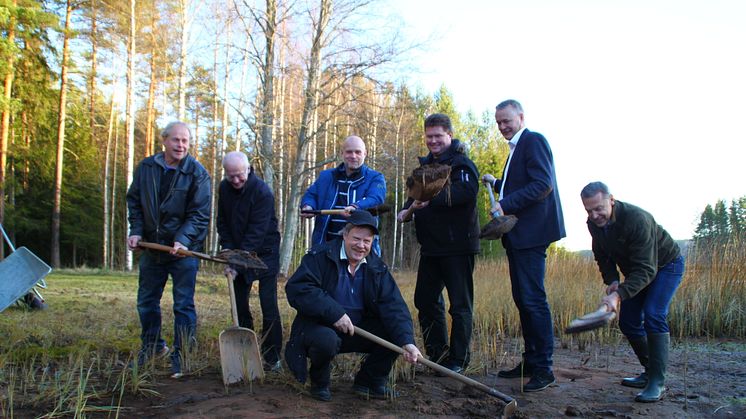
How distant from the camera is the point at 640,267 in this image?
12.2 feet

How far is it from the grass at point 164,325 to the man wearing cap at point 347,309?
313mm

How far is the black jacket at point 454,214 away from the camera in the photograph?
13.6 ft

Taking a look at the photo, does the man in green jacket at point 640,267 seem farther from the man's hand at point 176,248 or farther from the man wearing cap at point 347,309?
the man's hand at point 176,248

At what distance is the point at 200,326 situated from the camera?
5.80 metres

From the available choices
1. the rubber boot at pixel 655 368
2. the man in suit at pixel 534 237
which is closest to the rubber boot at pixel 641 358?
the rubber boot at pixel 655 368

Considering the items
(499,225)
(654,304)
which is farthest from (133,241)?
(654,304)

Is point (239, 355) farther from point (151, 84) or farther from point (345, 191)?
point (151, 84)

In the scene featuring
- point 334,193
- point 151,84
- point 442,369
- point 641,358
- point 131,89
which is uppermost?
point 151,84

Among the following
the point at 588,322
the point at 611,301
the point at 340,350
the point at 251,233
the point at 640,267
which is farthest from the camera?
the point at 251,233

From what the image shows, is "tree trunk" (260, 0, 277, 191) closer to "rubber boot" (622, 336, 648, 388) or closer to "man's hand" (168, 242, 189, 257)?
"man's hand" (168, 242, 189, 257)

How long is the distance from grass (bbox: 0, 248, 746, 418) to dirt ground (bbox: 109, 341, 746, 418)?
16 cm

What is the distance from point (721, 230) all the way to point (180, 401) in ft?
23.4

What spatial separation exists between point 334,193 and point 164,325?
2.78m

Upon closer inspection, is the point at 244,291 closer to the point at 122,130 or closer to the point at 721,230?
the point at 721,230
